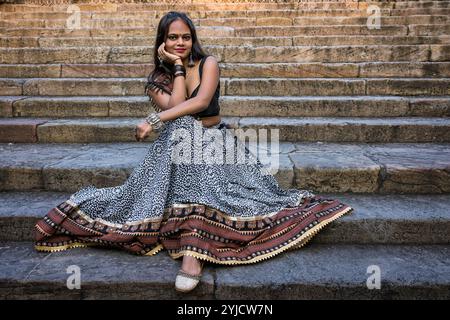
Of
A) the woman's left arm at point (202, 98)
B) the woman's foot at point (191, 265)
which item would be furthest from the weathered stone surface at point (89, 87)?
the woman's foot at point (191, 265)

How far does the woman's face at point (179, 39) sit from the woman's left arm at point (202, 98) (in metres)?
0.20

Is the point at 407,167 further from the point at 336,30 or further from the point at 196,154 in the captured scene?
the point at 336,30

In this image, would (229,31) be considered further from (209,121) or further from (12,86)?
(209,121)

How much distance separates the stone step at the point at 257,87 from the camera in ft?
13.7

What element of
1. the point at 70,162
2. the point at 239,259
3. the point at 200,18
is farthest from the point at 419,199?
the point at 200,18

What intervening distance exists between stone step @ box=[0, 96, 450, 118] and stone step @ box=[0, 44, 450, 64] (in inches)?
40.2

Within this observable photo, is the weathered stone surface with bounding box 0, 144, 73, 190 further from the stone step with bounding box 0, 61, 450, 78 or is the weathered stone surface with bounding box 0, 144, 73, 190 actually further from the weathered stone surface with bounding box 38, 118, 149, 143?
the stone step with bounding box 0, 61, 450, 78

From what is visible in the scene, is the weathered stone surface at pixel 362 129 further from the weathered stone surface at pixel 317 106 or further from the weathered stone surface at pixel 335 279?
the weathered stone surface at pixel 335 279

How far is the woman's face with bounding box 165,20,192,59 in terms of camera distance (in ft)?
8.18

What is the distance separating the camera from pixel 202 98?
2.42 meters

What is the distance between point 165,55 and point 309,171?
1.50 meters

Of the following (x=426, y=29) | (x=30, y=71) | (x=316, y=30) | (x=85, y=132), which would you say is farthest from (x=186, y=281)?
(x=426, y=29)

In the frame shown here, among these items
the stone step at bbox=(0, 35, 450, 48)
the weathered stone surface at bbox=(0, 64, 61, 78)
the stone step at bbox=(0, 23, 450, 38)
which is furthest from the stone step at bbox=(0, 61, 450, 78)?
the stone step at bbox=(0, 23, 450, 38)
